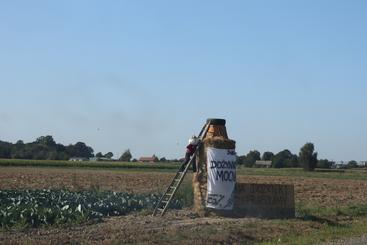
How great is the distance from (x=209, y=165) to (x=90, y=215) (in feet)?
14.4

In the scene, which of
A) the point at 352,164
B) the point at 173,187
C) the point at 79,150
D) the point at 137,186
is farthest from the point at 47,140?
the point at 173,187

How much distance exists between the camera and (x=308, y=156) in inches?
5886

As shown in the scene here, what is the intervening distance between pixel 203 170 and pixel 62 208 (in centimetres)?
487

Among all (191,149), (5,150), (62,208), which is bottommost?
(62,208)

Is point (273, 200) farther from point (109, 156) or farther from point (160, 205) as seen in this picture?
point (109, 156)

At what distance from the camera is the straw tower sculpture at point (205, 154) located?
20.4m

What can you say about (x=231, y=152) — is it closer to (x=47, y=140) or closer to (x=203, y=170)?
(x=203, y=170)

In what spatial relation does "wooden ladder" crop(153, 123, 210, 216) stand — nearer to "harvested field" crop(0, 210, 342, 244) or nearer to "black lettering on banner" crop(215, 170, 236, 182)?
"harvested field" crop(0, 210, 342, 244)

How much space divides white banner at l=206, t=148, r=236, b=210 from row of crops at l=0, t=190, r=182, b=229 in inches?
92.7

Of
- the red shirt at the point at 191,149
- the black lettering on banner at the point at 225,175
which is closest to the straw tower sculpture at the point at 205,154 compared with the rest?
the red shirt at the point at 191,149

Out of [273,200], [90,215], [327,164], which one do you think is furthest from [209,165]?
[327,164]

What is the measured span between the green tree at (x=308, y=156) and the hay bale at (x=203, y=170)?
129224 mm

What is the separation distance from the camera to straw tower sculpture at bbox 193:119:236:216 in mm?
20359

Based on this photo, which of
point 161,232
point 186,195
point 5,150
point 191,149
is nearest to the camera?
point 161,232
